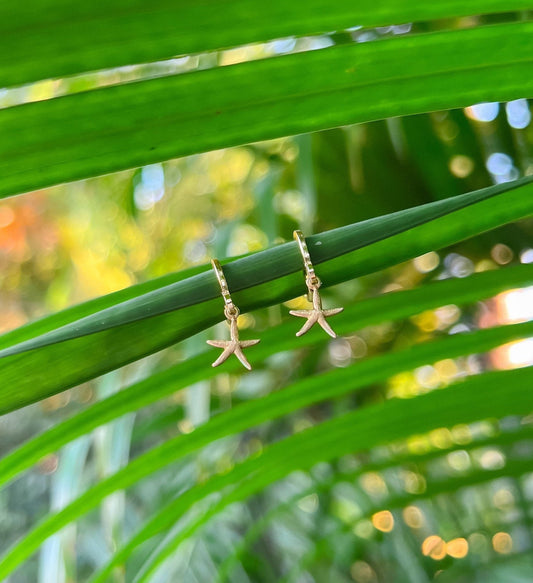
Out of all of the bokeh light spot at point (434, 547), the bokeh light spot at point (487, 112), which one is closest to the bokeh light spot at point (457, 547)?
the bokeh light spot at point (434, 547)

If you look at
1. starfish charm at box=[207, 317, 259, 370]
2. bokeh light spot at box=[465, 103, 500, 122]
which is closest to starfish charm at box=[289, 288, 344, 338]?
starfish charm at box=[207, 317, 259, 370]

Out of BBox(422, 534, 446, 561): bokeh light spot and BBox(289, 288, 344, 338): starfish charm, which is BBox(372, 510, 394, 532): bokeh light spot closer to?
BBox(422, 534, 446, 561): bokeh light spot

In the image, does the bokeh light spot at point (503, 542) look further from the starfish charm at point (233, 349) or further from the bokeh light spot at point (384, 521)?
the starfish charm at point (233, 349)

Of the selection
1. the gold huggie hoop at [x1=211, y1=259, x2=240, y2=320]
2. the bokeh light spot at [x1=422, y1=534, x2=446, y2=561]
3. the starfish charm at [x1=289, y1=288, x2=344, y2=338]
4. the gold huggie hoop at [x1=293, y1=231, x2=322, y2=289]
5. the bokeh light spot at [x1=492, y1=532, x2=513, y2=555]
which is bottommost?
the gold huggie hoop at [x1=211, y1=259, x2=240, y2=320]

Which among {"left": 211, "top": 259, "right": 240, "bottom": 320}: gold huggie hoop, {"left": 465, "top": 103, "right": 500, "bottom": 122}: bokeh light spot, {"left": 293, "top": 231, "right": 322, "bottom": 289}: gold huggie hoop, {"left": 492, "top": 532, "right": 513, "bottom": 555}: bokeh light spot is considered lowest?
{"left": 211, "top": 259, "right": 240, "bottom": 320}: gold huggie hoop

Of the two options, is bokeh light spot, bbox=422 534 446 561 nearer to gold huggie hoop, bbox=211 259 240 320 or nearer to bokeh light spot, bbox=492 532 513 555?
bokeh light spot, bbox=492 532 513 555

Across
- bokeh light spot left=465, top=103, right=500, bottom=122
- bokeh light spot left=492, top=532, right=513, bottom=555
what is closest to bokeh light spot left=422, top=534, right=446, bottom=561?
bokeh light spot left=492, top=532, right=513, bottom=555

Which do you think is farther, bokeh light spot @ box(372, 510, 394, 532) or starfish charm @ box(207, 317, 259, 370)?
bokeh light spot @ box(372, 510, 394, 532)

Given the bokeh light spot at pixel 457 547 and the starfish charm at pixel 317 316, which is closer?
the starfish charm at pixel 317 316

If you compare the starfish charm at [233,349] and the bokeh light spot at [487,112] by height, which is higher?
the bokeh light spot at [487,112]

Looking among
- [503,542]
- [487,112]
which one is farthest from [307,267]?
[503,542]

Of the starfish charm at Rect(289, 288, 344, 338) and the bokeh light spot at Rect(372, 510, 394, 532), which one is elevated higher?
the bokeh light spot at Rect(372, 510, 394, 532)

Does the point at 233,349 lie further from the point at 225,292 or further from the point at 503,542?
the point at 503,542
